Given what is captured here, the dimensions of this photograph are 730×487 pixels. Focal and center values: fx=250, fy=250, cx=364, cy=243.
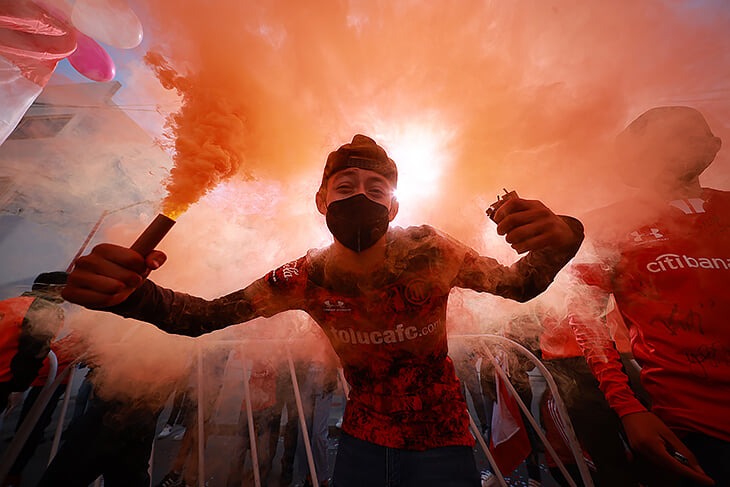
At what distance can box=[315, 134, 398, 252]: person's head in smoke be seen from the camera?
155 centimetres

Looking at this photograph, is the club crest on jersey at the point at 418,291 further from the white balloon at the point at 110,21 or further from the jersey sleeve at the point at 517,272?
the white balloon at the point at 110,21

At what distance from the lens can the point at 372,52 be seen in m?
2.19

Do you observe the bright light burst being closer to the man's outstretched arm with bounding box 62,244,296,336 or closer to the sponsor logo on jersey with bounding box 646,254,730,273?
the sponsor logo on jersey with bounding box 646,254,730,273

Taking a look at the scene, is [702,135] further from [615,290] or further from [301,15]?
[301,15]

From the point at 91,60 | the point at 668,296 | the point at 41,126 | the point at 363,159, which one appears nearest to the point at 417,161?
the point at 363,159

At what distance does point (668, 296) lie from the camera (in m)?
1.53

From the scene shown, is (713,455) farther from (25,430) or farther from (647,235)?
(25,430)

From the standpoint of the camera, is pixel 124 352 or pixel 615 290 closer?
pixel 615 290

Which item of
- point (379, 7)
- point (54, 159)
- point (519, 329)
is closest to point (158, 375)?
point (379, 7)

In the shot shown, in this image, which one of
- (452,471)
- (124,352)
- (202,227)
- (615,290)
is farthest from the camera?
(202,227)

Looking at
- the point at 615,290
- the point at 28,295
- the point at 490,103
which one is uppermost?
the point at 490,103

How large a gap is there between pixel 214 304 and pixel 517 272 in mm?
1795

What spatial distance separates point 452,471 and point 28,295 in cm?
400

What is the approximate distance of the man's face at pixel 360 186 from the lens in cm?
163
